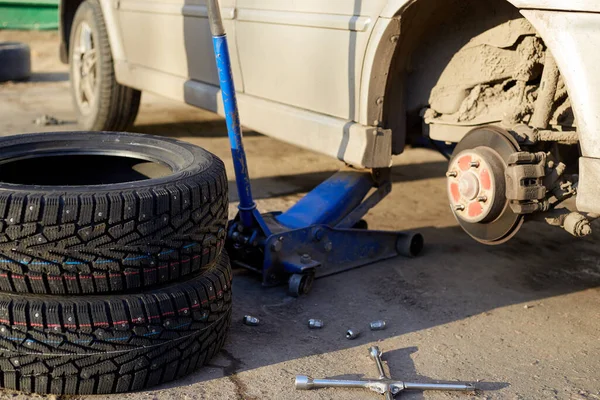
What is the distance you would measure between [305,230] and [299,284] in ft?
0.89

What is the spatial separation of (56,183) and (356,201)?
1346 mm

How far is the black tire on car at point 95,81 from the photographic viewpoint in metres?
5.38

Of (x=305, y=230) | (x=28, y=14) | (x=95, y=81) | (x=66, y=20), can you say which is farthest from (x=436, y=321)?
(x=28, y=14)

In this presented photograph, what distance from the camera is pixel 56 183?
118 inches

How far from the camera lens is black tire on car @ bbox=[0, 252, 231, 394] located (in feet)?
7.04

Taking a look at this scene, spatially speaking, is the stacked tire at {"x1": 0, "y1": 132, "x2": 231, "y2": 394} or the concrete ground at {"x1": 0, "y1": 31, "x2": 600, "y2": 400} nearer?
the stacked tire at {"x1": 0, "y1": 132, "x2": 231, "y2": 394}

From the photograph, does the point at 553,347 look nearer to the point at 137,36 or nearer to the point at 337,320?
the point at 337,320

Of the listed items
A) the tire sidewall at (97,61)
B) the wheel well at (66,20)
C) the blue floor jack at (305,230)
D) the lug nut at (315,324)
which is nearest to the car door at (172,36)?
the tire sidewall at (97,61)

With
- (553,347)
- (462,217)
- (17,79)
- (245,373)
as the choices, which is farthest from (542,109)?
(17,79)

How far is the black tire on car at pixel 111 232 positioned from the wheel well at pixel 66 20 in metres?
4.08

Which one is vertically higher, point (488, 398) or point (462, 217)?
point (462, 217)

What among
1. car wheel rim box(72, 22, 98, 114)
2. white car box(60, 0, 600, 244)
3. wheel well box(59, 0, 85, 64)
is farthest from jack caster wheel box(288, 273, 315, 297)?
wheel well box(59, 0, 85, 64)

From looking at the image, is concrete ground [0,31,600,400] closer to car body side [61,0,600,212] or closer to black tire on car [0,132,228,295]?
black tire on car [0,132,228,295]

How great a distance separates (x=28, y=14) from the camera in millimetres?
11531
